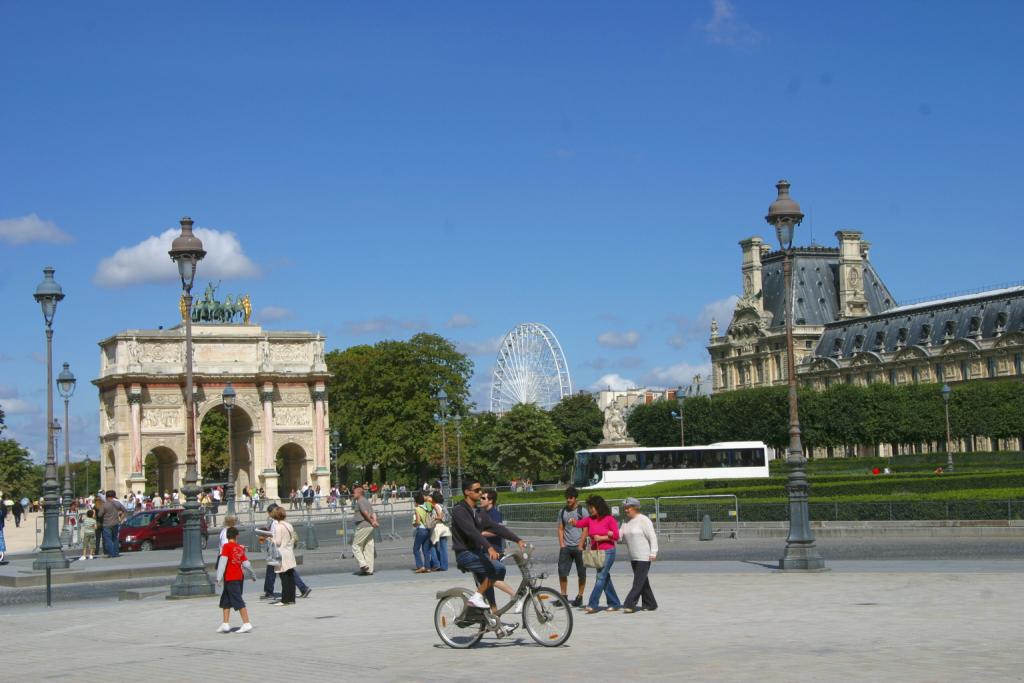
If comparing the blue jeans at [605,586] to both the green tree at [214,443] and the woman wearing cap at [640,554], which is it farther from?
the green tree at [214,443]

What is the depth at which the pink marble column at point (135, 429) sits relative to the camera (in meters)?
86.8

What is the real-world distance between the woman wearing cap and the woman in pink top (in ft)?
1.07

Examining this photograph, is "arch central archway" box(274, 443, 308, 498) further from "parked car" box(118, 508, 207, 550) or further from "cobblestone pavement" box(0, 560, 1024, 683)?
"cobblestone pavement" box(0, 560, 1024, 683)

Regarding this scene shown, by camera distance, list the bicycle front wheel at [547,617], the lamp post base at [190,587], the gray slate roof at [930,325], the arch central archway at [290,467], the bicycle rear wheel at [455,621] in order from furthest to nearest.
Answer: the gray slate roof at [930,325] < the arch central archway at [290,467] < the lamp post base at [190,587] < the bicycle rear wheel at [455,621] < the bicycle front wheel at [547,617]

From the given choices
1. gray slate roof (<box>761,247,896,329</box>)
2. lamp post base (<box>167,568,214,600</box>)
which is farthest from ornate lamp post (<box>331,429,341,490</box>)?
lamp post base (<box>167,568,214,600</box>)

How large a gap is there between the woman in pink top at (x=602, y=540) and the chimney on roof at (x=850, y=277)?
14297 cm

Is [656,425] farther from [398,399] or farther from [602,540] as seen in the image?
[602,540]

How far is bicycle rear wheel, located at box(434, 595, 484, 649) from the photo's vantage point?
1634cm

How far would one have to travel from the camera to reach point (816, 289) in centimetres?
16300

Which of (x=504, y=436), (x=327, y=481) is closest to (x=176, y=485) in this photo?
(x=327, y=481)

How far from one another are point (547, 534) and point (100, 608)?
75.7ft

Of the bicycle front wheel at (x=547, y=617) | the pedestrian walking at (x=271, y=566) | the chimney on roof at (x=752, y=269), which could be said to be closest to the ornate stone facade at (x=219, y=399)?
the pedestrian walking at (x=271, y=566)

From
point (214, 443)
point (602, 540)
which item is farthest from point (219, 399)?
point (602, 540)

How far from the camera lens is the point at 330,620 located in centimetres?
2038
